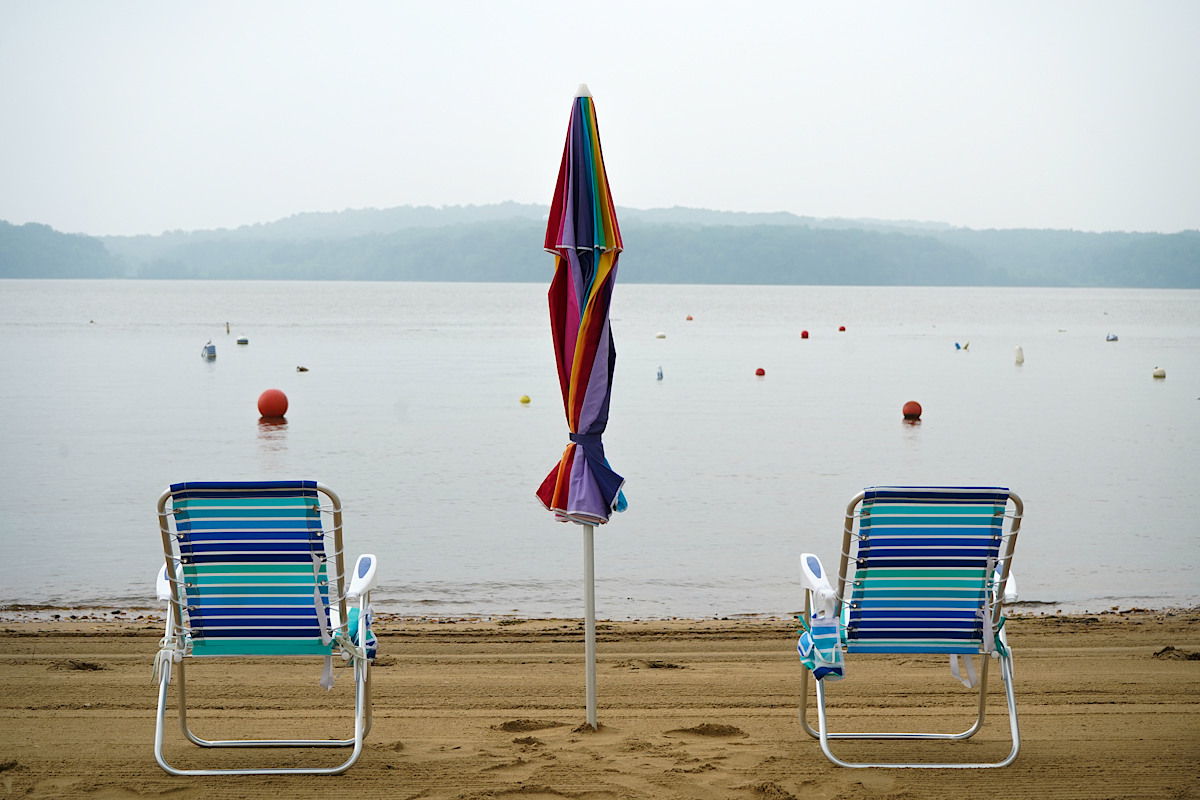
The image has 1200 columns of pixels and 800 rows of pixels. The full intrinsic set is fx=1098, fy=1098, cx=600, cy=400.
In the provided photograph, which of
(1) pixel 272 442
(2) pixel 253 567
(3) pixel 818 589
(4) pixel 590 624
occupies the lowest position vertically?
(1) pixel 272 442

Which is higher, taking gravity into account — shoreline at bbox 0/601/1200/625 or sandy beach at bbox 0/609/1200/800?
sandy beach at bbox 0/609/1200/800

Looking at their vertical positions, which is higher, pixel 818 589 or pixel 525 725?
pixel 818 589

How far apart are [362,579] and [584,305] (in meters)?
1.25

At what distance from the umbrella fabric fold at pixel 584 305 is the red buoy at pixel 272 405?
17370mm

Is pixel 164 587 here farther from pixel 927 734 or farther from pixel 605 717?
pixel 927 734

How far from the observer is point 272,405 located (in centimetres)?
2047

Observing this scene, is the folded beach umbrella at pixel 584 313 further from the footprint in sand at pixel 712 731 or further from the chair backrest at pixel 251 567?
the chair backrest at pixel 251 567

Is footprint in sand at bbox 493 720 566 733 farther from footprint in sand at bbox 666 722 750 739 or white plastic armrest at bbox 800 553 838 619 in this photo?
white plastic armrest at bbox 800 553 838 619

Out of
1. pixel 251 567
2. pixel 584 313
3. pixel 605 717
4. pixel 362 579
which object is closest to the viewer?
pixel 251 567

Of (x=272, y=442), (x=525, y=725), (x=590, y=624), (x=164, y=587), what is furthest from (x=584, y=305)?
(x=272, y=442)

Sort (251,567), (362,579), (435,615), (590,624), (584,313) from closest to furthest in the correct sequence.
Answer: (251,567) < (362,579) < (584,313) < (590,624) < (435,615)

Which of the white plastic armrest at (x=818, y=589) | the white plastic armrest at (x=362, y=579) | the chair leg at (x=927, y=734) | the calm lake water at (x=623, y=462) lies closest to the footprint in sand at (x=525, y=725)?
the white plastic armrest at (x=362, y=579)

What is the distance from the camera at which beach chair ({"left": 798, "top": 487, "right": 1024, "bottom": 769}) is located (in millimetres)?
3654

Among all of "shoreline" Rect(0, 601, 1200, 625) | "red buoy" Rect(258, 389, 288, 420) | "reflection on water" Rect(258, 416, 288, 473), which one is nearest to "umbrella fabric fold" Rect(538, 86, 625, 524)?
"shoreline" Rect(0, 601, 1200, 625)
